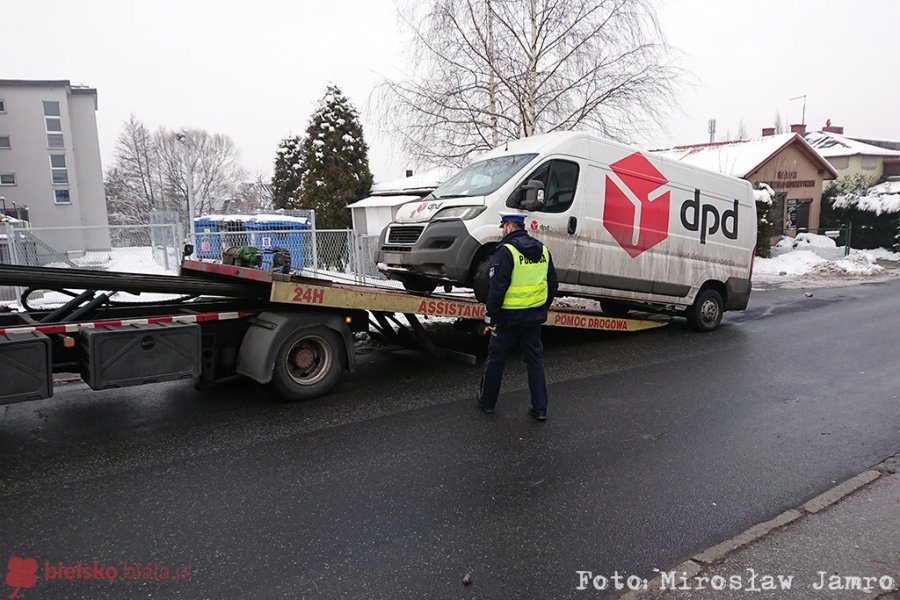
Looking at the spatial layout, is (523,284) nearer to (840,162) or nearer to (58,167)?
(58,167)

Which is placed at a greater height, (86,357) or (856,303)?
(86,357)

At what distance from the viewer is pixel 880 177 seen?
137ft

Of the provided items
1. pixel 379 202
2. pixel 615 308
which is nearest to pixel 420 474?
pixel 615 308

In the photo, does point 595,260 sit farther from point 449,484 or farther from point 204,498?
point 204,498

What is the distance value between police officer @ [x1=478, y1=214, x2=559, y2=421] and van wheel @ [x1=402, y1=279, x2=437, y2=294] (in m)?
2.49

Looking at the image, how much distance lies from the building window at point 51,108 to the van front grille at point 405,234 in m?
33.0

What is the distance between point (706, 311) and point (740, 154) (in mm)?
22541

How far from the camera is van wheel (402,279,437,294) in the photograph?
7.57m

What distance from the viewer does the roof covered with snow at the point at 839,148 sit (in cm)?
4081

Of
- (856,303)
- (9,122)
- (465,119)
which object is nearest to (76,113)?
(9,122)

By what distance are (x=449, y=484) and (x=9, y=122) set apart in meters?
37.4

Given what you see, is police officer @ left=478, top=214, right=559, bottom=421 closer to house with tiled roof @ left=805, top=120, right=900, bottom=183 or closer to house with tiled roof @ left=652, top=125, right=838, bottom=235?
house with tiled roof @ left=652, top=125, right=838, bottom=235

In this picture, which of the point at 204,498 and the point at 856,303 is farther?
the point at 856,303

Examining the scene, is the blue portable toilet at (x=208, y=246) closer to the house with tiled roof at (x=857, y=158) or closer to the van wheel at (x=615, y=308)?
the van wheel at (x=615, y=308)
